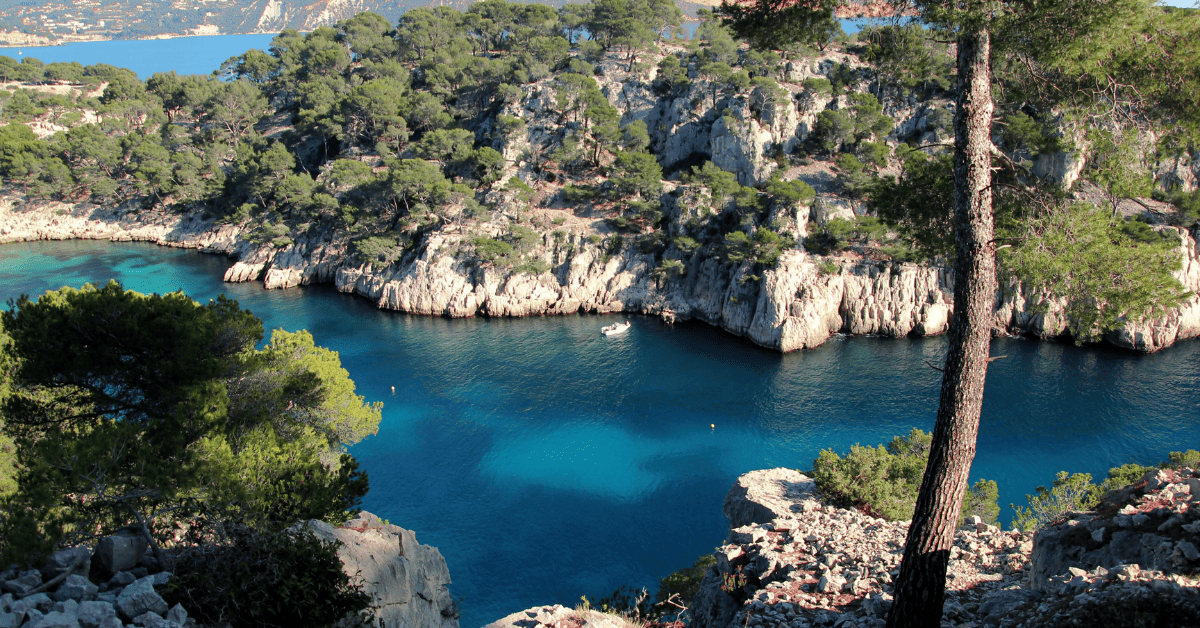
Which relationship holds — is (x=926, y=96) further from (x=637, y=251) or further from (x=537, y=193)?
(x=537, y=193)

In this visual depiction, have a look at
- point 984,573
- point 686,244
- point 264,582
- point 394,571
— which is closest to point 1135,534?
point 984,573

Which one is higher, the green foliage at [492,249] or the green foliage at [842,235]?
the green foliage at [842,235]

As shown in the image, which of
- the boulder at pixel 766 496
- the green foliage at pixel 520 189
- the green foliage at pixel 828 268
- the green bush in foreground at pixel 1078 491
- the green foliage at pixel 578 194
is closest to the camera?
the boulder at pixel 766 496

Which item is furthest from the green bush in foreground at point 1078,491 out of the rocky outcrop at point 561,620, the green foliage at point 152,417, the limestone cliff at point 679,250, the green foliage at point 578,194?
the green foliage at point 578,194

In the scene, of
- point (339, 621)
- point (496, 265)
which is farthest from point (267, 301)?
point (339, 621)

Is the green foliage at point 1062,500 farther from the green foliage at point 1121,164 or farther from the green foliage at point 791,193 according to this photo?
the green foliage at point 791,193

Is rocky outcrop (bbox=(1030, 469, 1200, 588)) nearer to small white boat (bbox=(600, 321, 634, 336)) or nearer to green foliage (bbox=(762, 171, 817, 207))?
small white boat (bbox=(600, 321, 634, 336))

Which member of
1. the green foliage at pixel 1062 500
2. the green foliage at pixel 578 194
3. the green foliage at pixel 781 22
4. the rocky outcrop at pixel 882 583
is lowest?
the green foliage at pixel 1062 500

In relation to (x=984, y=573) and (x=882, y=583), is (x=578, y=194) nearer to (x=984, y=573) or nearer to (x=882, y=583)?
(x=984, y=573)
